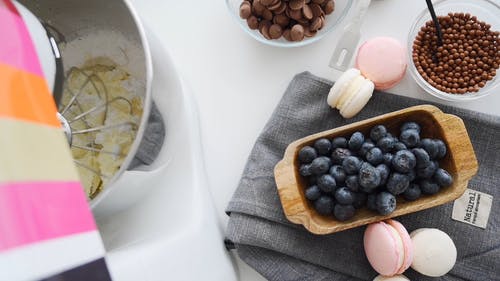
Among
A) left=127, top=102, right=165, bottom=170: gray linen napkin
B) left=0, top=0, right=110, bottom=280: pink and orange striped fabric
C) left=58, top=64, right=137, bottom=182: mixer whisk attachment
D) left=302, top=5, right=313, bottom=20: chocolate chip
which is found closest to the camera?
left=0, top=0, right=110, bottom=280: pink and orange striped fabric

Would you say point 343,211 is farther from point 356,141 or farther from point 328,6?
point 328,6

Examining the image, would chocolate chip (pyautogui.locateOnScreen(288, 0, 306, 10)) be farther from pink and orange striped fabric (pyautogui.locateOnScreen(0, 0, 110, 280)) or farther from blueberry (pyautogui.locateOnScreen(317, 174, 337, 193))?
pink and orange striped fabric (pyautogui.locateOnScreen(0, 0, 110, 280))

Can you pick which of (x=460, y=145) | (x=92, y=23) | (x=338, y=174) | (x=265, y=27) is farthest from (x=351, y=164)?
(x=92, y=23)

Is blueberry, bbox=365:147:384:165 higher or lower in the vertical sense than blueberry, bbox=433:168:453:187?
higher

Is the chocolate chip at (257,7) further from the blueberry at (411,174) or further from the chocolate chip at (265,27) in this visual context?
the blueberry at (411,174)

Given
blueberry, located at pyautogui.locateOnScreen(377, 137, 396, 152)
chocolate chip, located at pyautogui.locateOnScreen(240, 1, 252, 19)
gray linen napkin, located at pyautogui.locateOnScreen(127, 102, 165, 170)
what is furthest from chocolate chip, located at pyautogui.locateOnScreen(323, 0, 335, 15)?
gray linen napkin, located at pyautogui.locateOnScreen(127, 102, 165, 170)

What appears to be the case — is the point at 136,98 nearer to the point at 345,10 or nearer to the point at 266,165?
the point at 266,165

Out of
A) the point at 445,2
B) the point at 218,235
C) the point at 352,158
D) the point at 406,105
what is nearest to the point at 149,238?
the point at 218,235
